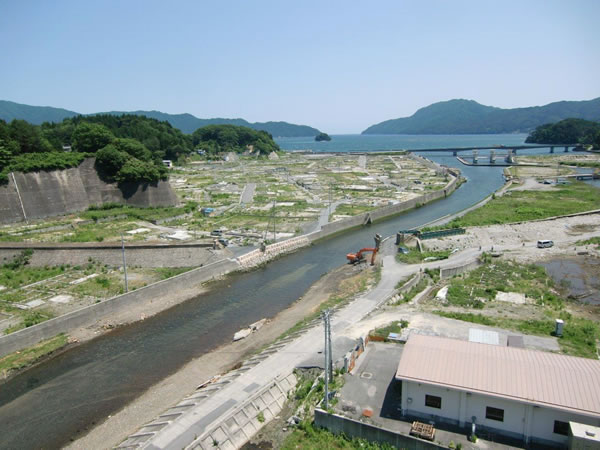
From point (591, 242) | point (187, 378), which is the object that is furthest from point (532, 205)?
point (187, 378)

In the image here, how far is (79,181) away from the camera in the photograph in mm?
62875

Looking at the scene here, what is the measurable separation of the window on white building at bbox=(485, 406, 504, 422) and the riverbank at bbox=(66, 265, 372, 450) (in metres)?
14.2

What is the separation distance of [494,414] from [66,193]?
206 ft

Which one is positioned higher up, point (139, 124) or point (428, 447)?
point (139, 124)

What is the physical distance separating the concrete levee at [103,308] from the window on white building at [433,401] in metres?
24.2

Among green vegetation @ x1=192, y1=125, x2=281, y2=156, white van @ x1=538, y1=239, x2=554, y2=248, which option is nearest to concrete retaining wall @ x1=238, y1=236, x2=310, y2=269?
white van @ x1=538, y1=239, x2=554, y2=248

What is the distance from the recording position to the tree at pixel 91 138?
68.9m

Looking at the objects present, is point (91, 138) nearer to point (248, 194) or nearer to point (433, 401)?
point (248, 194)

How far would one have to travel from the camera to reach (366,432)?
15242mm

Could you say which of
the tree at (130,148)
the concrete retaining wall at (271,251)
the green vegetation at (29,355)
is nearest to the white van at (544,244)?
the concrete retaining wall at (271,251)

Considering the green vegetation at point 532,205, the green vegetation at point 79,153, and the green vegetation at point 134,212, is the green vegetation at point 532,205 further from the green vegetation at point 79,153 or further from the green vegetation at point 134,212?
the green vegetation at point 79,153

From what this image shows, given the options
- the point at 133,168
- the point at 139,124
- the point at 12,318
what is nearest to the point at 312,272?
the point at 12,318

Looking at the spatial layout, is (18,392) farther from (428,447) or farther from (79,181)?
(79,181)

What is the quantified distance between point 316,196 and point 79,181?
4065cm
